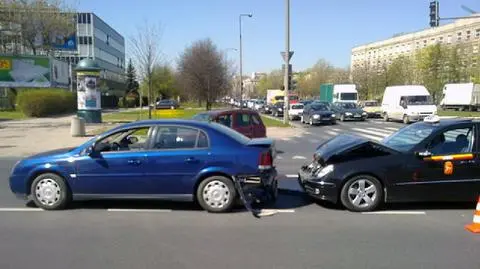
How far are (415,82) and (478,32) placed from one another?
108 feet

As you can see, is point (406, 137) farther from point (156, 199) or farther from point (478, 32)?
point (478, 32)

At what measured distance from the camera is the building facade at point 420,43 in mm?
80306

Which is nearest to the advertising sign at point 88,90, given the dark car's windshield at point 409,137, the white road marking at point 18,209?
the white road marking at point 18,209

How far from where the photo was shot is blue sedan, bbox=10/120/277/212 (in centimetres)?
671

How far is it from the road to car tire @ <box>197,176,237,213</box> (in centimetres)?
17

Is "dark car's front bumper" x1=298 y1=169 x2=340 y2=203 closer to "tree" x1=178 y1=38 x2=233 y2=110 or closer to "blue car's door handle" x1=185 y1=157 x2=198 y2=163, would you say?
"blue car's door handle" x1=185 y1=157 x2=198 y2=163

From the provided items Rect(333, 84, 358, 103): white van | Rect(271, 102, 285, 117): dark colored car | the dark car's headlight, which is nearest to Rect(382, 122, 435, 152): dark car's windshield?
the dark car's headlight

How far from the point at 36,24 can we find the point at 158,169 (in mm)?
39741

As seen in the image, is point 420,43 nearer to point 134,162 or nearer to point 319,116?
point 319,116

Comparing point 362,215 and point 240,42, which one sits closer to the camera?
point 362,215

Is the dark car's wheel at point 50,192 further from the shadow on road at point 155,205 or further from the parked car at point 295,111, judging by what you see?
the parked car at point 295,111

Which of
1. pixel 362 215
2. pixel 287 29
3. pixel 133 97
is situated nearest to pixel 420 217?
pixel 362 215

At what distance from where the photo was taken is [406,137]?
7.54 metres

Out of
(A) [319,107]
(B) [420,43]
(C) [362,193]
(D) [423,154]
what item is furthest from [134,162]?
(B) [420,43]
